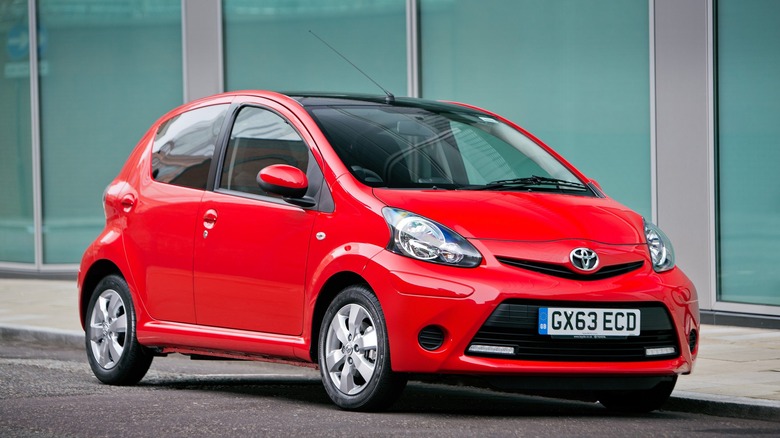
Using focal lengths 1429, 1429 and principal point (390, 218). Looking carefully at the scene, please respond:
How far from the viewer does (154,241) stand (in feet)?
27.3

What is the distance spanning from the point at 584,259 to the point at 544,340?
437 mm

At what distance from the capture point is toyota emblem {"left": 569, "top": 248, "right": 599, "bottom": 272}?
6.69 meters

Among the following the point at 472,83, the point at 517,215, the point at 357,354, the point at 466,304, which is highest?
the point at 472,83

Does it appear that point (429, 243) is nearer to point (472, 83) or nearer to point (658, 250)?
point (658, 250)

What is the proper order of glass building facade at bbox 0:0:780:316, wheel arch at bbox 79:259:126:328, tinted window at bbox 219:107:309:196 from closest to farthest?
tinted window at bbox 219:107:309:196 → wheel arch at bbox 79:259:126:328 → glass building facade at bbox 0:0:780:316

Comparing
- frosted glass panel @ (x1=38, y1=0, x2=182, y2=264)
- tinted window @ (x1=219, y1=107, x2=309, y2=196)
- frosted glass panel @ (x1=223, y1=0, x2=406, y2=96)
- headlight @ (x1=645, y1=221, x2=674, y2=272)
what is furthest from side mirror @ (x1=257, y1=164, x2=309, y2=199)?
frosted glass panel @ (x1=38, y1=0, x2=182, y2=264)

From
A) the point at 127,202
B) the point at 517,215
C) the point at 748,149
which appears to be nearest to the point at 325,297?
the point at 517,215

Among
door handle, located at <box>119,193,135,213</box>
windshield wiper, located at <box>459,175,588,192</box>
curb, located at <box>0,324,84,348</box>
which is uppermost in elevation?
windshield wiper, located at <box>459,175,588,192</box>

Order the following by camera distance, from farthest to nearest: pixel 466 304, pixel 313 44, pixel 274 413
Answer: pixel 313 44
pixel 274 413
pixel 466 304

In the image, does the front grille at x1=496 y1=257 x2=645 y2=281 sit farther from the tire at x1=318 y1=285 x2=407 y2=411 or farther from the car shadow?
the car shadow

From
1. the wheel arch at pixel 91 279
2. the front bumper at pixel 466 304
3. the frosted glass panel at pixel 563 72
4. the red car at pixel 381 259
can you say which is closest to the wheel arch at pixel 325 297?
the red car at pixel 381 259

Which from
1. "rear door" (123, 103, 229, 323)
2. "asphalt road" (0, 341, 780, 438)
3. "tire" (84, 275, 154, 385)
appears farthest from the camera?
"tire" (84, 275, 154, 385)

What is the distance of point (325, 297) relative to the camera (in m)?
7.14

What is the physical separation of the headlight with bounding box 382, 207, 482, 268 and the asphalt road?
774mm
